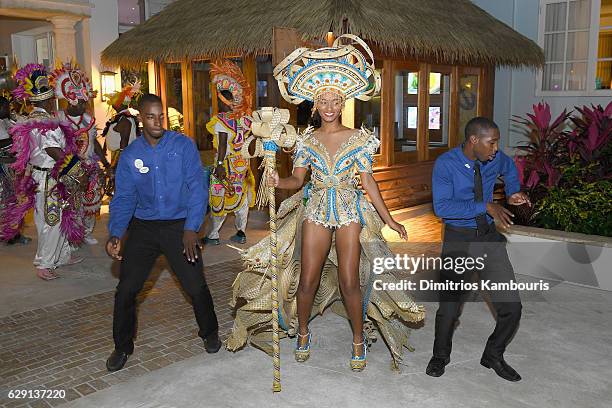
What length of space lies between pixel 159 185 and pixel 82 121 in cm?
375

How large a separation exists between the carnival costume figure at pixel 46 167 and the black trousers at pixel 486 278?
4.48 m

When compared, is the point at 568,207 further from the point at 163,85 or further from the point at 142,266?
the point at 163,85

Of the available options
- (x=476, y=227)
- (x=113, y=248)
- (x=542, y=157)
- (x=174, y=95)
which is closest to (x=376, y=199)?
(x=476, y=227)

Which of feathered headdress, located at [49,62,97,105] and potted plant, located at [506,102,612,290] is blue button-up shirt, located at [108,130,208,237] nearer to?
feathered headdress, located at [49,62,97,105]

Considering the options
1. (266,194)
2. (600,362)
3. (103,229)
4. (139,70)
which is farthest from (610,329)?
(139,70)

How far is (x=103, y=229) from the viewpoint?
9.38m

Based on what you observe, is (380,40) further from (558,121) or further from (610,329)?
(610,329)

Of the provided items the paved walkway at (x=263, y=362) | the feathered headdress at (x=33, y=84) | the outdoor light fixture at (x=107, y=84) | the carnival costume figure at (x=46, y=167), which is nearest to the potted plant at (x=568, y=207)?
the paved walkway at (x=263, y=362)

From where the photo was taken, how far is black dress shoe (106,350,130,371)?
14.5 feet

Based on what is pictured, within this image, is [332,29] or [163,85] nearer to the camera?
[332,29]

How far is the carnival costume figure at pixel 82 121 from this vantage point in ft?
24.3

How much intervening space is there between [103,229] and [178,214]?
5368 millimetres

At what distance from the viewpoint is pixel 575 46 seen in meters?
12.2

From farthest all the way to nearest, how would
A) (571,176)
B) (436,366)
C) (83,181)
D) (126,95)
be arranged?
(126,95)
(83,181)
(571,176)
(436,366)
